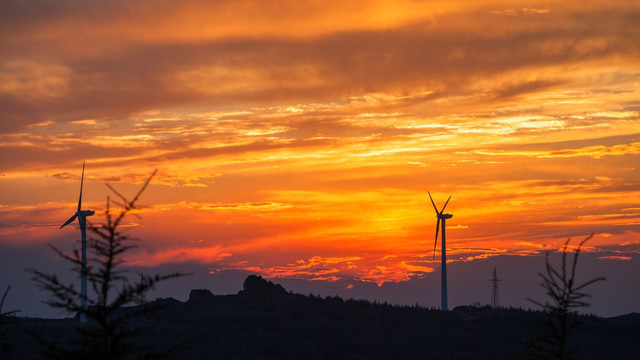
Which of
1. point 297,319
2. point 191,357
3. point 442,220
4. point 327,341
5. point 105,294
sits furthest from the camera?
point 442,220

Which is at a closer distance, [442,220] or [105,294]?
[105,294]

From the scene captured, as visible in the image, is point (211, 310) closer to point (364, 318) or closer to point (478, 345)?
point (364, 318)

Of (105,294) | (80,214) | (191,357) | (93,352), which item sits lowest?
(191,357)

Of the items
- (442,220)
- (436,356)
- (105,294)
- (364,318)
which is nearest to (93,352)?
(105,294)

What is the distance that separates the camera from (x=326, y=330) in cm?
8506

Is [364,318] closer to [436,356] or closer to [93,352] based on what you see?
[436,356]

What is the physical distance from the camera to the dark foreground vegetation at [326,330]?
74812 millimetres

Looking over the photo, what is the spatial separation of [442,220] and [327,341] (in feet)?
105

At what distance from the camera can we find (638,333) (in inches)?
3794

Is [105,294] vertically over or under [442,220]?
under

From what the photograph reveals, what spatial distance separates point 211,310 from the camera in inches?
3716

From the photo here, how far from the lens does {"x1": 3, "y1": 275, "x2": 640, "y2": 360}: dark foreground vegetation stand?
245 feet

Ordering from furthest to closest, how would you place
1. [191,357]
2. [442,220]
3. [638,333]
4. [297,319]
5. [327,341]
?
[442,220] → [638,333] → [297,319] → [327,341] → [191,357]

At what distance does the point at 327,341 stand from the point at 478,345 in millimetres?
15759
